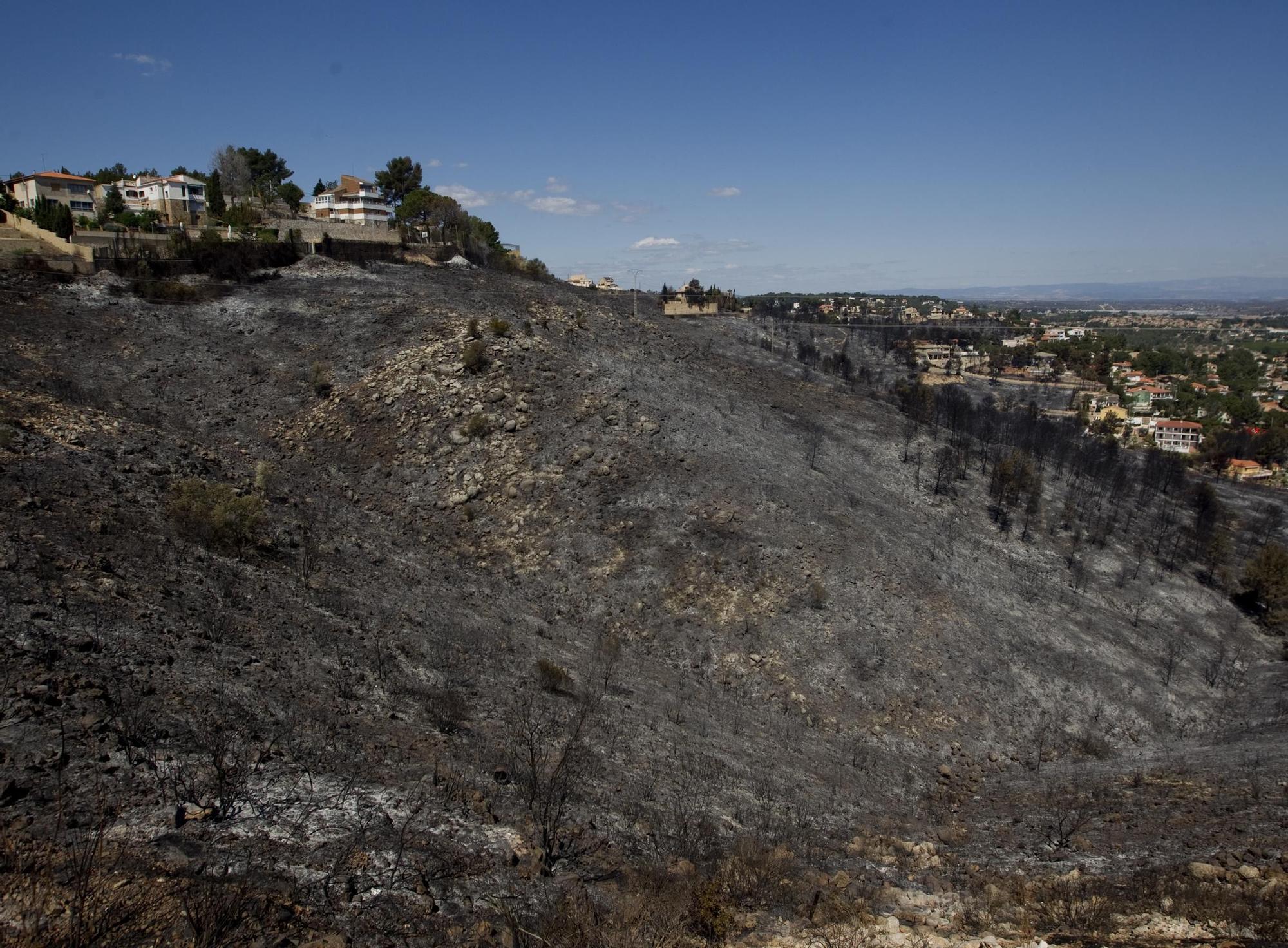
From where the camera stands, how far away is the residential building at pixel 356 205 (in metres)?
61.4

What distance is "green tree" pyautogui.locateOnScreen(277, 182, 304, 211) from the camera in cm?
6103

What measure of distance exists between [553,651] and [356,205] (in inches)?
2223

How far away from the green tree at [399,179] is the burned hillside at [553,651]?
28.8 m

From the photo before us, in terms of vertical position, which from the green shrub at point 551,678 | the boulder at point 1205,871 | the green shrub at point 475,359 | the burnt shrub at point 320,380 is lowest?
the boulder at point 1205,871

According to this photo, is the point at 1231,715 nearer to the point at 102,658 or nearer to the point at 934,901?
the point at 934,901

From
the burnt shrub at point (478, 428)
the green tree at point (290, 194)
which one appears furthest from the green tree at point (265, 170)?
the burnt shrub at point (478, 428)

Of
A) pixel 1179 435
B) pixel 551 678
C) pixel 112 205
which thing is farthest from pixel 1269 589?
pixel 112 205

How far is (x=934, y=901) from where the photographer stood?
9.52 meters

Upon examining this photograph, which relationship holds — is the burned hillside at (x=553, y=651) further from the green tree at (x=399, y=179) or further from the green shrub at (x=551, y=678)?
the green tree at (x=399, y=179)

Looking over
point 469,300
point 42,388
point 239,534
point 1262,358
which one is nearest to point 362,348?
point 469,300

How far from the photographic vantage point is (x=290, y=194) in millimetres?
61375

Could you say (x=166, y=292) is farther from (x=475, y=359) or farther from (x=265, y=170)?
(x=265, y=170)

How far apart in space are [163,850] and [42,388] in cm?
1938

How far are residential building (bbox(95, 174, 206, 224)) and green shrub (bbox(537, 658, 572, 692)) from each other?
146 ft
